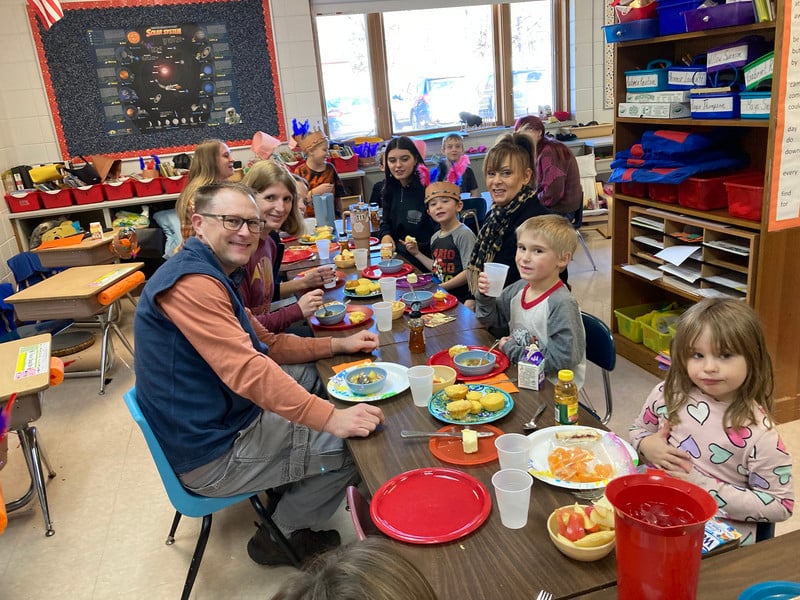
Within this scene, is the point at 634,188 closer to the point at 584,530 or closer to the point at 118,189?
the point at 584,530

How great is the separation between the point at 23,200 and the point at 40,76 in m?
1.34

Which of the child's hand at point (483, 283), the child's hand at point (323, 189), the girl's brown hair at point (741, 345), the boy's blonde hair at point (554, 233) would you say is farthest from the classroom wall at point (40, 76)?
the girl's brown hair at point (741, 345)

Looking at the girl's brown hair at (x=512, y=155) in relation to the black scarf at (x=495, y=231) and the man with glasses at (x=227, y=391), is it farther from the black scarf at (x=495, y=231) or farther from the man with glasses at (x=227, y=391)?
the man with glasses at (x=227, y=391)

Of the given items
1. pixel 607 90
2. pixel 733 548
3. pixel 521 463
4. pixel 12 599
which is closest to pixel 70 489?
pixel 12 599

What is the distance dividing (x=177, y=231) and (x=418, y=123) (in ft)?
10.1

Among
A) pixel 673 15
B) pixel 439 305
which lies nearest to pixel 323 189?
pixel 439 305

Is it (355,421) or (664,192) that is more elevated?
(664,192)

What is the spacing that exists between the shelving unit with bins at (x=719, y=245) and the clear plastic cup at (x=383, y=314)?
1782 mm

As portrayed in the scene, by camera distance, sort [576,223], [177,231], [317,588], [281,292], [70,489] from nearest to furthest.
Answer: [317,588] < [70,489] < [281,292] < [576,223] < [177,231]

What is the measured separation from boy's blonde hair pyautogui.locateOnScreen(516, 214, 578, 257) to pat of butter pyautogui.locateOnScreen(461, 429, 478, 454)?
0.89m

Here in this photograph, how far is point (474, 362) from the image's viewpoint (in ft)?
6.59

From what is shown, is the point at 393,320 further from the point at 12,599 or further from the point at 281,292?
the point at 12,599

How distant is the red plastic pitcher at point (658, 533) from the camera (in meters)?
0.90

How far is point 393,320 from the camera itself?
2553mm
